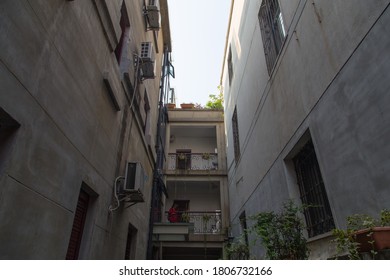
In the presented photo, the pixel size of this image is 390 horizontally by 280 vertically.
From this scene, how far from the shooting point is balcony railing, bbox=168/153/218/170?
15.3 meters

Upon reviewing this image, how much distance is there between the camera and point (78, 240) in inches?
159

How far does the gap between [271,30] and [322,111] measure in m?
3.47

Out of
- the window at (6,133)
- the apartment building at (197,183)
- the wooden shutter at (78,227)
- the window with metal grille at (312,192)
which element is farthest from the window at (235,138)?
the window at (6,133)

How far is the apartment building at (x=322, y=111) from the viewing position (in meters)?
2.65

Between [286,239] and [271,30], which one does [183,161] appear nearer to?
[271,30]

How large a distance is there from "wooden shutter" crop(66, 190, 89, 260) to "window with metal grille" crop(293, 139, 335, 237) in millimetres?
3521

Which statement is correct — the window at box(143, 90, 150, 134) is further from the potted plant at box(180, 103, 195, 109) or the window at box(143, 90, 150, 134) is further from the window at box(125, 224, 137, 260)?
the potted plant at box(180, 103, 195, 109)

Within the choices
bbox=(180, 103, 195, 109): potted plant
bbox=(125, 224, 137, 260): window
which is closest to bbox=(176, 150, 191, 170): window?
bbox=(180, 103, 195, 109): potted plant

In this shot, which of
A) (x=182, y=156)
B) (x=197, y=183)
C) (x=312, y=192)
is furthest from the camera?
(x=197, y=183)

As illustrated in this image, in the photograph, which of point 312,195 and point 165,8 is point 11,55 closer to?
point 312,195

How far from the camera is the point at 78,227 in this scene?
13.4 feet

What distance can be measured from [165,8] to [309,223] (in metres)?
11.4

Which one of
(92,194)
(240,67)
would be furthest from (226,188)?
(92,194)

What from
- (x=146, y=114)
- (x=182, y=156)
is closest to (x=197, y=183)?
(x=182, y=156)
